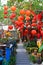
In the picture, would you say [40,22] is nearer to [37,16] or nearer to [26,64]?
[37,16]

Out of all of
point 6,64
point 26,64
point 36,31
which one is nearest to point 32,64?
point 26,64

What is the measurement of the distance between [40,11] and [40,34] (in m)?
0.52

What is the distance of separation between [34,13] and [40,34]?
1.72ft

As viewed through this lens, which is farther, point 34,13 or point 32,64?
point 32,64

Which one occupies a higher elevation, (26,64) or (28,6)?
(28,6)

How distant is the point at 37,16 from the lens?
18.2 ft

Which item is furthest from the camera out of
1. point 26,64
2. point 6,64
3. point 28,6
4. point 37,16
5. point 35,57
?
point 35,57

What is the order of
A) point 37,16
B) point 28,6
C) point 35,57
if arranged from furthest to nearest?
1. point 35,57
2. point 28,6
3. point 37,16

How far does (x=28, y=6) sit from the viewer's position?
5.94 meters

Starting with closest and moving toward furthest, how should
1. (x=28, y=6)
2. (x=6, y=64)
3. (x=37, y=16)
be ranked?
(x=37, y=16) < (x=28, y=6) < (x=6, y=64)

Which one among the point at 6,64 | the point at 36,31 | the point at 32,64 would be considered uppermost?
the point at 36,31

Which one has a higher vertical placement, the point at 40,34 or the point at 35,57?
the point at 40,34

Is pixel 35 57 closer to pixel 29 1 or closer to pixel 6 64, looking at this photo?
pixel 6 64

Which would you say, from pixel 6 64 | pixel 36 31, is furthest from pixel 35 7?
pixel 6 64
